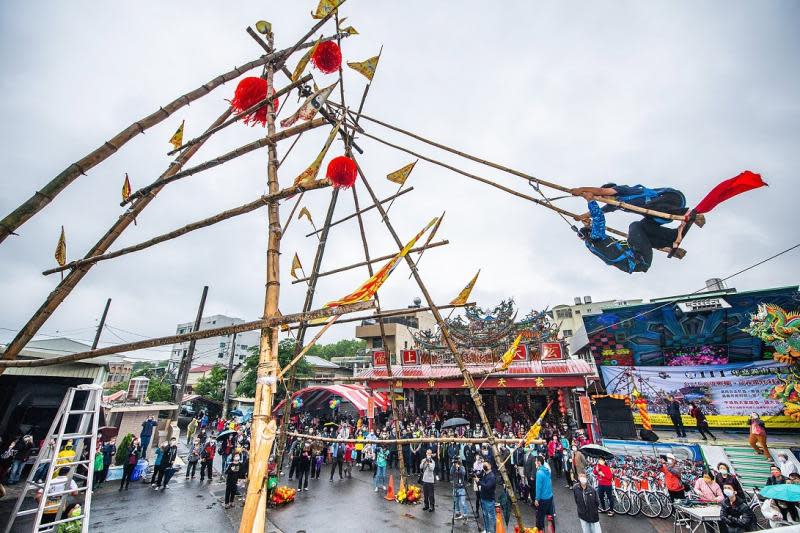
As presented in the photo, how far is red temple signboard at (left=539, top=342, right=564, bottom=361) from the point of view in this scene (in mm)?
19359

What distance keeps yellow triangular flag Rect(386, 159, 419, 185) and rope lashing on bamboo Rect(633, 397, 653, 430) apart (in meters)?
16.1

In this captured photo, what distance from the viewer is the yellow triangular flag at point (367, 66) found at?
20.4 feet

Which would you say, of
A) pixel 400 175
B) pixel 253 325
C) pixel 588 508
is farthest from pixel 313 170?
pixel 588 508

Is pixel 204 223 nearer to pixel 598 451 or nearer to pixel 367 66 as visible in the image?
pixel 367 66

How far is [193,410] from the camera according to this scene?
36.2m

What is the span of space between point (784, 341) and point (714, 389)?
328 cm

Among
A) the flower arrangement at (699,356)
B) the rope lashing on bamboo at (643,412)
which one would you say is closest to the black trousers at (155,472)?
the rope lashing on bamboo at (643,412)

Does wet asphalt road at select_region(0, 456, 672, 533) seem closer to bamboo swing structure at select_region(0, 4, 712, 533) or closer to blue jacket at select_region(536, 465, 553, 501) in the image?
blue jacket at select_region(536, 465, 553, 501)

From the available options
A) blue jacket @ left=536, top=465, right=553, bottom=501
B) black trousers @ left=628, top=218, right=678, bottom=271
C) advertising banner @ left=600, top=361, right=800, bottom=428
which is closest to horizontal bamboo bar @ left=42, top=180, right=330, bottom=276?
black trousers @ left=628, top=218, right=678, bottom=271

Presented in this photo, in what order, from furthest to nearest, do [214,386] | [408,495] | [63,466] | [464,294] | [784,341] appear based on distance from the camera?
1. [214,386]
2. [784,341]
3. [408,495]
4. [464,294]
5. [63,466]

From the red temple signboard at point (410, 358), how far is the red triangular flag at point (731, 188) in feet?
67.2

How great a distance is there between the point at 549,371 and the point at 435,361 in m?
7.36

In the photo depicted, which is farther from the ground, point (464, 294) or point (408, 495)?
point (464, 294)

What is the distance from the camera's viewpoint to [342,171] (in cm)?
532
